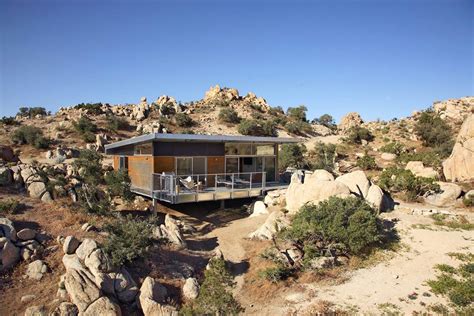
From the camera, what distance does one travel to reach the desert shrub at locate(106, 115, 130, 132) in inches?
1542

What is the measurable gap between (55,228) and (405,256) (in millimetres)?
13884

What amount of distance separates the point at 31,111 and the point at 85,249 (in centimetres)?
4984

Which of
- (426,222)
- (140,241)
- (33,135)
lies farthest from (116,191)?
(33,135)

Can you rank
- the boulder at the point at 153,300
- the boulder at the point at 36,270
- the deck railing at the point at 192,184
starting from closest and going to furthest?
1. the boulder at the point at 153,300
2. the boulder at the point at 36,270
3. the deck railing at the point at 192,184

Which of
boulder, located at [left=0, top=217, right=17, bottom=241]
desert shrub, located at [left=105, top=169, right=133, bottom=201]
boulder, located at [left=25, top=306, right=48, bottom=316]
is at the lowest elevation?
boulder, located at [left=25, top=306, right=48, bottom=316]

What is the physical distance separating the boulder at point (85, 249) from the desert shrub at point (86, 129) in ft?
90.7

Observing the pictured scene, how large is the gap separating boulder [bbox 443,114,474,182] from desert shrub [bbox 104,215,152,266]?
819 inches

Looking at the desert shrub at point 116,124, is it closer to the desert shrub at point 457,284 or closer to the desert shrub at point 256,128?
the desert shrub at point 256,128

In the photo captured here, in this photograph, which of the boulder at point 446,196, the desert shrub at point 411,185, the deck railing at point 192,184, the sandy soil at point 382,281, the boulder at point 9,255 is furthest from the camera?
the desert shrub at point 411,185

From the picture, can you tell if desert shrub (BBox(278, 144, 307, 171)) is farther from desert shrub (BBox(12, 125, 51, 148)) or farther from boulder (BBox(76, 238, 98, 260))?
desert shrub (BBox(12, 125, 51, 148))

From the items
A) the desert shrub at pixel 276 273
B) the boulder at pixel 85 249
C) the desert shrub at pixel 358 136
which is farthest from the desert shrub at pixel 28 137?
the desert shrub at pixel 358 136

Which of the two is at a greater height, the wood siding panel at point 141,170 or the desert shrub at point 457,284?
the wood siding panel at point 141,170

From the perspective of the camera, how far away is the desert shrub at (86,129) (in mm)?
35500

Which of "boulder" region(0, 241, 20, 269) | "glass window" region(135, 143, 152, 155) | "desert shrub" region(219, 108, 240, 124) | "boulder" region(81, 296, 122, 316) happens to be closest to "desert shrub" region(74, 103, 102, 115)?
"desert shrub" region(219, 108, 240, 124)
